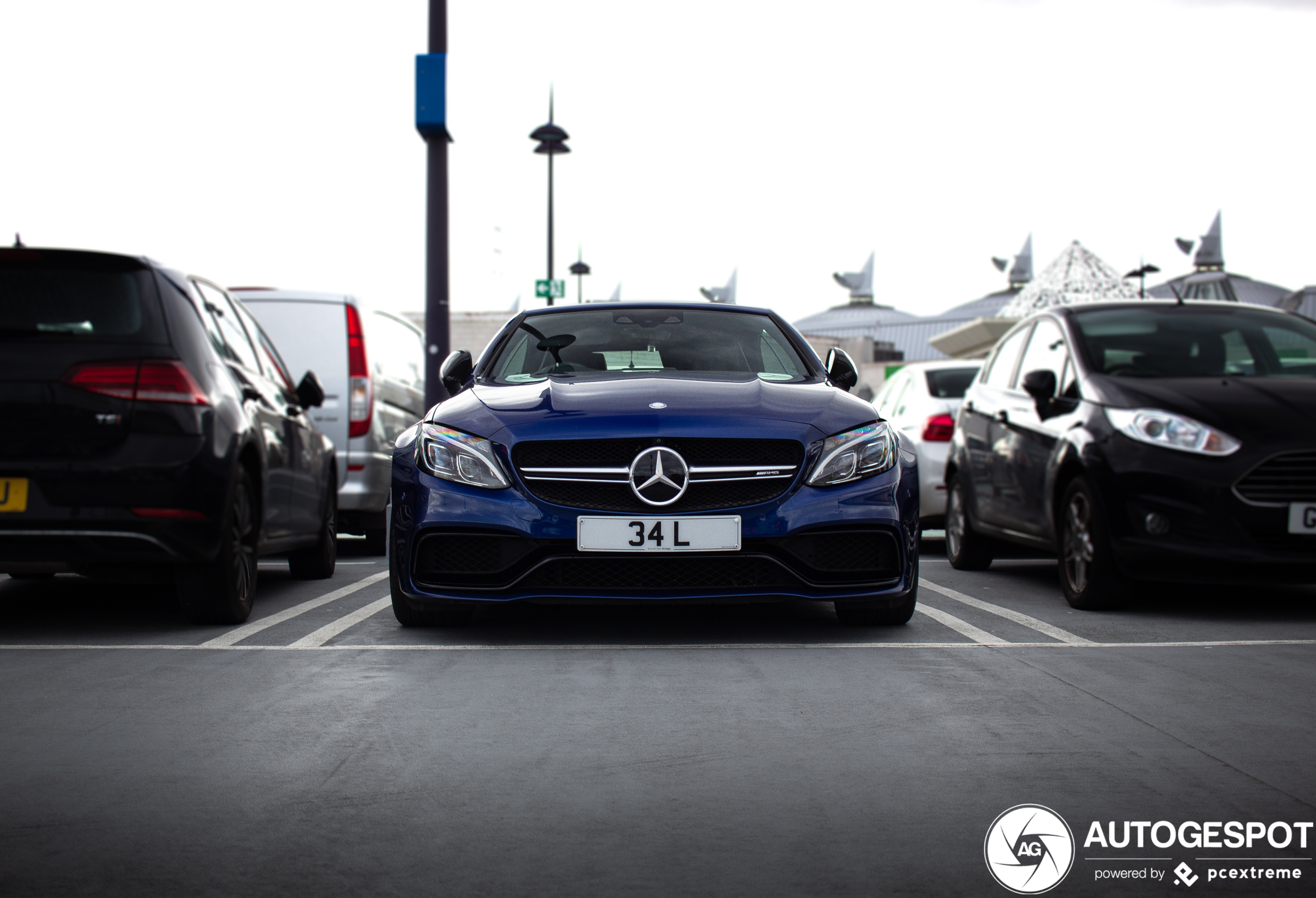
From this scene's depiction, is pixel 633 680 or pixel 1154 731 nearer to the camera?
pixel 1154 731

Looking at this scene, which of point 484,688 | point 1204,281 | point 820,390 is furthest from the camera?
point 1204,281

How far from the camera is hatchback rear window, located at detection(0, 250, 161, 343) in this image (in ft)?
18.7

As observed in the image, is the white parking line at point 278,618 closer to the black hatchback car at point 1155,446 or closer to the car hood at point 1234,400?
the black hatchback car at point 1155,446

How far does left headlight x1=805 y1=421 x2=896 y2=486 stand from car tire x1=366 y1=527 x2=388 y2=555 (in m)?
5.89

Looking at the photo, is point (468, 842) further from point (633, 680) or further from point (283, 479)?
point (283, 479)

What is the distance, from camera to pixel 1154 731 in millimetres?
3947

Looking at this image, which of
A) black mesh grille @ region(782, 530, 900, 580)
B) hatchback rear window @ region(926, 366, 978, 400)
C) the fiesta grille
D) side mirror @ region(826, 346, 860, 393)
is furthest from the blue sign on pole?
black mesh grille @ region(782, 530, 900, 580)

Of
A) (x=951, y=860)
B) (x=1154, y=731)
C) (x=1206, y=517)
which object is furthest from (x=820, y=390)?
(x=951, y=860)

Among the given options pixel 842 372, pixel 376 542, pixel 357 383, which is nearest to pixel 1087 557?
pixel 842 372

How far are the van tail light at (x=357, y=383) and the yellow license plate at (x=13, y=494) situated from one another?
4561 mm

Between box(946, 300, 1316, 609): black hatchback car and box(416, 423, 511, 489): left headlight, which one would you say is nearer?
box(416, 423, 511, 489): left headlight

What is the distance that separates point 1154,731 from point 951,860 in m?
1.35

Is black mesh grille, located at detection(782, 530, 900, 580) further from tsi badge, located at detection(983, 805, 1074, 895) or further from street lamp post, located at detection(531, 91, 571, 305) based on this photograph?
street lamp post, located at detection(531, 91, 571, 305)

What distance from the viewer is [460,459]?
5.47 m
